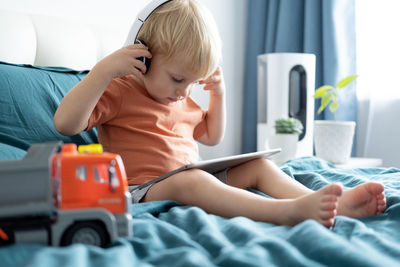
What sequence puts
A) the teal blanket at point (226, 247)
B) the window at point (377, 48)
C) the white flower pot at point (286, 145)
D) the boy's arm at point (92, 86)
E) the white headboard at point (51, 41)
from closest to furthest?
the teal blanket at point (226, 247)
the boy's arm at point (92, 86)
the white headboard at point (51, 41)
the white flower pot at point (286, 145)
the window at point (377, 48)

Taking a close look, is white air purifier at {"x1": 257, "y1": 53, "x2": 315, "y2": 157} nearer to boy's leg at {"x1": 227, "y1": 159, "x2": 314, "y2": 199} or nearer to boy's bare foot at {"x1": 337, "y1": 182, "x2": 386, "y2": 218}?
boy's leg at {"x1": 227, "y1": 159, "x2": 314, "y2": 199}

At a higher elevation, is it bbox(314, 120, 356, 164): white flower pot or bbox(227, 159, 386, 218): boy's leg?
bbox(227, 159, 386, 218): boy's leg

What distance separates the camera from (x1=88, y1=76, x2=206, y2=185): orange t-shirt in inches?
45.0

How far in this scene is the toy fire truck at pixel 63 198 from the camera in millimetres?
626

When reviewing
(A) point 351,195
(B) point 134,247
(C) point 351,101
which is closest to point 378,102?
(C) point 351,101

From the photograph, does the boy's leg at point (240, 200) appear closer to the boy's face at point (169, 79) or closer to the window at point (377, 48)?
the boy's face at point (169, 79)

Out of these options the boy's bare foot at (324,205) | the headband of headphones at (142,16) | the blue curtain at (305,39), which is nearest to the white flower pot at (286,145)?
the blue curtain at (305,39)

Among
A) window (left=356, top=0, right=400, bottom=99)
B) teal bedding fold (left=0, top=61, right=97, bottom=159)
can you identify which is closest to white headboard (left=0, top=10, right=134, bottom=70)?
teal bedding fold (left=0, top=61, right=97, bottom=159)

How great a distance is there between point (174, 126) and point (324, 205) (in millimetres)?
573

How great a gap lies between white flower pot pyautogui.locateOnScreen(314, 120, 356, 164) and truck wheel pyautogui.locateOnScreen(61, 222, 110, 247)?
1619mm

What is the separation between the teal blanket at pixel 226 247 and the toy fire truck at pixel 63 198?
0.08ft

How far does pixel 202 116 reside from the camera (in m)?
1.41

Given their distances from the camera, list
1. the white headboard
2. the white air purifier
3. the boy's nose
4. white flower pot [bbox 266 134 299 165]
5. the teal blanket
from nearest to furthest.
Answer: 1. the teal blanket
2. the boy's nose
3. the white headboard
4. white flower pot [bbox 266 134 299 165]
5. the white air purifier

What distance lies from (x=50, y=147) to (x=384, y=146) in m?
2.18
